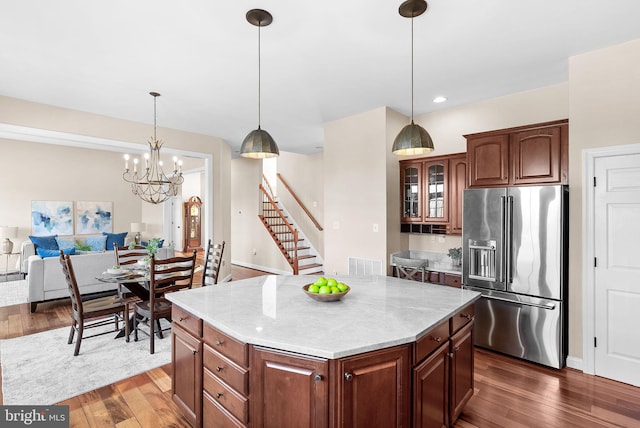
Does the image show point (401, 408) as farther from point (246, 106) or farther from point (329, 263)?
point (246, 106)

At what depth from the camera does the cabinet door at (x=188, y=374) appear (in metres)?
1.91

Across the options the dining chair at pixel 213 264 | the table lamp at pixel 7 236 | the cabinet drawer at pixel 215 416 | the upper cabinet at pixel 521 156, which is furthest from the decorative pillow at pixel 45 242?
the upper cabinet at pixel 521 156

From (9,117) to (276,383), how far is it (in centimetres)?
495

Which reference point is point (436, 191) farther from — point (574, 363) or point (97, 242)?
point (97, 242)

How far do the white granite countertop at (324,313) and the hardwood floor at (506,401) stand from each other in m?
0.91

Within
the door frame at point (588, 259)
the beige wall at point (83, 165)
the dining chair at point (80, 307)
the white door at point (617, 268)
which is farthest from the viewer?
the beige wall at point (83, 165)

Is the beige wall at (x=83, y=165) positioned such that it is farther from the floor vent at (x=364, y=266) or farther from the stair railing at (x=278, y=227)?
the floor vent at (x=364, y=266)

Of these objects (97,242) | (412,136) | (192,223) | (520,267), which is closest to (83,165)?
(97,242)

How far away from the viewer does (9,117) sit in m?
4.04

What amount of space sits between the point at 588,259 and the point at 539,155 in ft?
3.61

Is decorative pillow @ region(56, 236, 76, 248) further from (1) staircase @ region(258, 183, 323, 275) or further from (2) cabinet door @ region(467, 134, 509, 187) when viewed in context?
(2) cabinet door @ region(467, 134, 509, 187)

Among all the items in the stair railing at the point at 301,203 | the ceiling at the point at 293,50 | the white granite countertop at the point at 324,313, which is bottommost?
the white granite countertop at the point at 324,313

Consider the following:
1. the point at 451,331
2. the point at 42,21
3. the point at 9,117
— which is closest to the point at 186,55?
the point at 42,21

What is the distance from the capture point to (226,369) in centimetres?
168
